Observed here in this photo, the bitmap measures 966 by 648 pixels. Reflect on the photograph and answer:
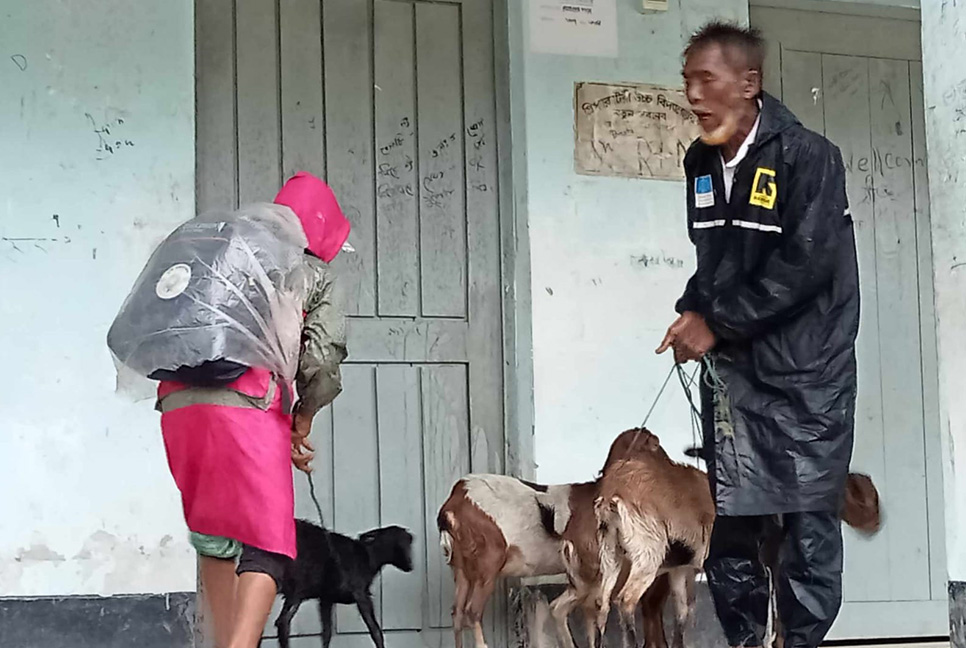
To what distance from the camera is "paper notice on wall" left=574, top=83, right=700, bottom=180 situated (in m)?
5.81

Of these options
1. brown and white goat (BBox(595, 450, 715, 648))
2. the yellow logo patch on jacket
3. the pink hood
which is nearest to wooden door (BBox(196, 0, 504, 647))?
brown and white goat (BBox(595, 450, 715, 648))

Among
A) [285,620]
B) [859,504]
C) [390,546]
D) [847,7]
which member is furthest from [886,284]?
[285,620]

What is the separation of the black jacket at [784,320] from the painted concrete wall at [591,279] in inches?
71.2

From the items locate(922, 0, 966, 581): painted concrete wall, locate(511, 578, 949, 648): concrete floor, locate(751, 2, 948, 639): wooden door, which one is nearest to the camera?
locate(922, 0, 966, 581): painted concrete wall

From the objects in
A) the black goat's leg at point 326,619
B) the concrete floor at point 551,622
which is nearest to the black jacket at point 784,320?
the concrete floor at point 551,622

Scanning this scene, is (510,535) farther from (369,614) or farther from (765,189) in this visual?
(765,189)

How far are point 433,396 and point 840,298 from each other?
7.88 feet

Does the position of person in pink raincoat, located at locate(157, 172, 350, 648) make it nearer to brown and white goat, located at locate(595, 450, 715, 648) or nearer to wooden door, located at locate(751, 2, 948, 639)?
brown and white goat, located at locate(595, 450, 715, 648)

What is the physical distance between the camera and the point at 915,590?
6.34m

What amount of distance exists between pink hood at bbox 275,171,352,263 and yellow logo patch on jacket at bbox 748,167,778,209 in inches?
49.8

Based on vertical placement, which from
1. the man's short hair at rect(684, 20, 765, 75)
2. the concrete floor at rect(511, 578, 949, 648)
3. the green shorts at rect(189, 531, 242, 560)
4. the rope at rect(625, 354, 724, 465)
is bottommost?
the concrete floor at rect(511, 578, 949, 648)

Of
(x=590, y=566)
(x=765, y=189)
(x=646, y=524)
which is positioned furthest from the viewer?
(x=590, y=566)

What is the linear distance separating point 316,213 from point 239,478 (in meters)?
0.87

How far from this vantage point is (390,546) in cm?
521
